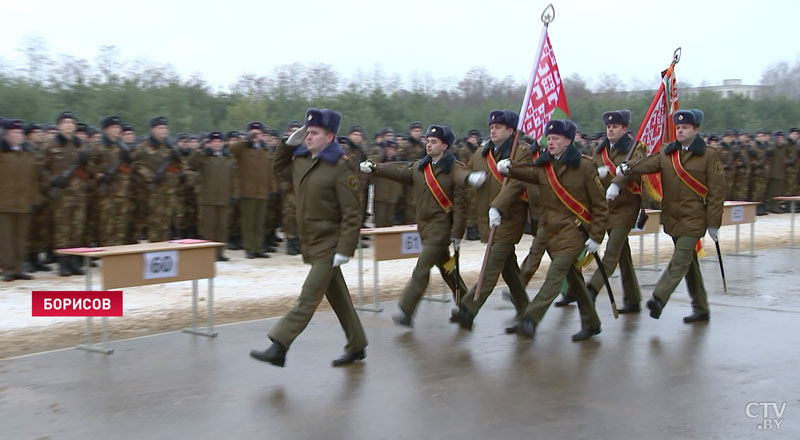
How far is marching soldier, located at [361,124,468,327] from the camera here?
29.6 ft

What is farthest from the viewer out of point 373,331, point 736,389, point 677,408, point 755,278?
point 755,278

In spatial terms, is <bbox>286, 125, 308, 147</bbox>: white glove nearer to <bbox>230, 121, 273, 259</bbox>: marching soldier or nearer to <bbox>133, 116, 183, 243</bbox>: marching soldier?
<bbox>133, 116, 183, 243</bbox>: marching soldier

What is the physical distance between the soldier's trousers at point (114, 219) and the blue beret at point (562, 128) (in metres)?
6.56

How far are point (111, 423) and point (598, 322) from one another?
4.68 metres

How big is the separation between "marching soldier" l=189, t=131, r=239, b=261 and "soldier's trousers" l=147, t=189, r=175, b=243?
646 millimetres

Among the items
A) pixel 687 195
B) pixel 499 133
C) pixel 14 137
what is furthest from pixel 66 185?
pixel 687 195

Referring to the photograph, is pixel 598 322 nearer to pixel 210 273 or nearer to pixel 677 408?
pixel 677 408

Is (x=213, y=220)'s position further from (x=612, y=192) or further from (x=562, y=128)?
(x=562, y=128)

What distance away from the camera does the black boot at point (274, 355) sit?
7188 millimetres

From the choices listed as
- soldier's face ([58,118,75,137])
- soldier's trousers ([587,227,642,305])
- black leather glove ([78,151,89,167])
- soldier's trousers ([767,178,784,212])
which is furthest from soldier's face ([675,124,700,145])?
soldier's trousers ([767,178,784,212])

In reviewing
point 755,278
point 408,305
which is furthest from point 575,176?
point 755,278

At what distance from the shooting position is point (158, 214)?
1332 cm

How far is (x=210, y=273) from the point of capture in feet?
29.6
